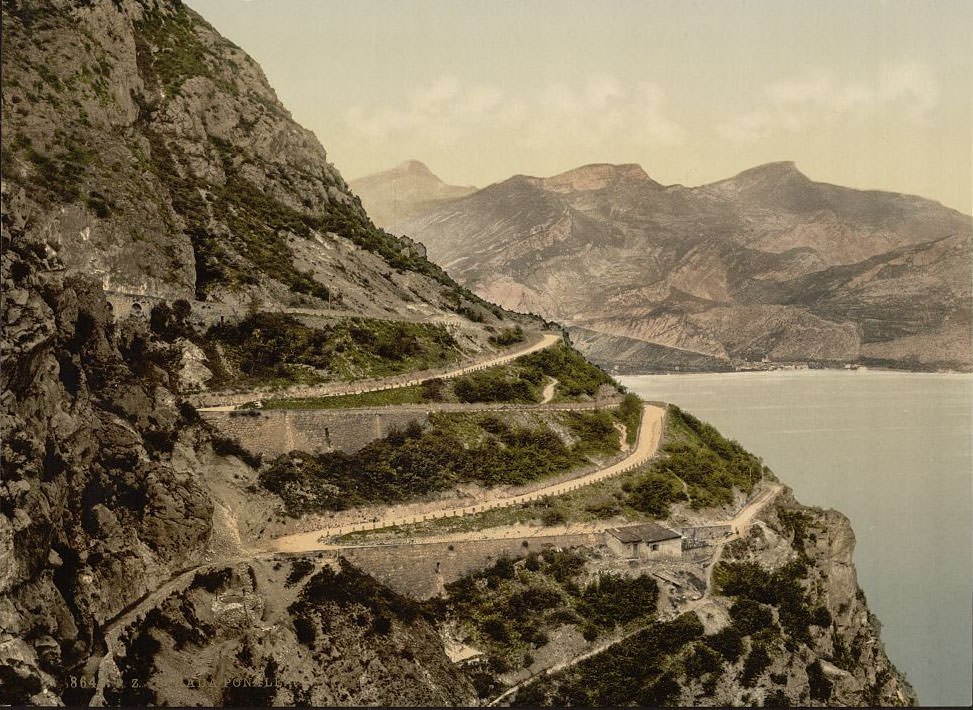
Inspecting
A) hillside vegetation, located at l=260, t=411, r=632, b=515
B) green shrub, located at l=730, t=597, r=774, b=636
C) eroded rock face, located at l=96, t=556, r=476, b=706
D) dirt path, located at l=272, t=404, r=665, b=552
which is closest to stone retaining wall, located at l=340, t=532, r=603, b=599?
eroded rock face, located at l=96, t=556, r=476, b=706

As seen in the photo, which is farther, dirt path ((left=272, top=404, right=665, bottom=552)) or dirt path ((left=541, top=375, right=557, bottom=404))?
dirt path ((left=541, top=375, right=557, bottom=404))

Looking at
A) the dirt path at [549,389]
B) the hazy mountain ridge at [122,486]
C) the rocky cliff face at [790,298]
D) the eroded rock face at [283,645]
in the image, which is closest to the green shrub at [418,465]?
the hazy mountain ridge at [122,486]

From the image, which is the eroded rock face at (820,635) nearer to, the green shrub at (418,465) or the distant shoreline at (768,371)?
the green shrub at (418,465)

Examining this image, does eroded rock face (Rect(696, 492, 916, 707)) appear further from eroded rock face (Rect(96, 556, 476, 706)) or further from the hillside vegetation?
eroded rock face (Rect(96, 556, 476, 706))

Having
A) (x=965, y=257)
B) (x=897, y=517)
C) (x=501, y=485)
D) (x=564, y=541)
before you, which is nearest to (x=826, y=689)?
(x=564, y=541)

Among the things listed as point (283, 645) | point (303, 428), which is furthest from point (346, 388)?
point (283, 645)

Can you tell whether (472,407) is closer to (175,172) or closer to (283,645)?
(283,645)
